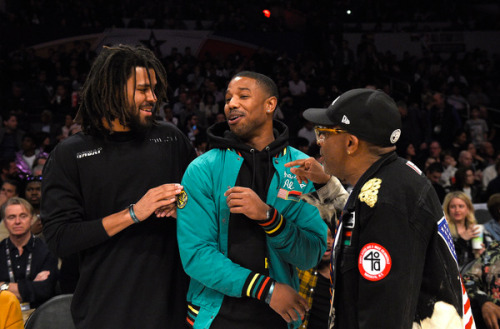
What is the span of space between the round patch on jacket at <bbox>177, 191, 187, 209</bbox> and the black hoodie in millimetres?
219

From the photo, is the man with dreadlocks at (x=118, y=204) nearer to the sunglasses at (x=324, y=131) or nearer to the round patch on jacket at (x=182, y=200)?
the round patch on jacket at (x=182, y=200)

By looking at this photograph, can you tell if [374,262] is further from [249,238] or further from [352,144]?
[249,238]

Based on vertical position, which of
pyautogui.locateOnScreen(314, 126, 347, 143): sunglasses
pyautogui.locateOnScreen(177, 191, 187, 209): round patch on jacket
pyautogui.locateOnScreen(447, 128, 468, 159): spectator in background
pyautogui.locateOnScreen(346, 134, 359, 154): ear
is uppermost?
pyautogui.locateOnScreen(314, 126, 347, 143): sunglasses

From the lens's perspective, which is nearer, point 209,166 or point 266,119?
point 209,166

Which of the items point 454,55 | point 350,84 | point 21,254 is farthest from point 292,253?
point 454,55

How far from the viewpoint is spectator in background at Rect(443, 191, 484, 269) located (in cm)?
560

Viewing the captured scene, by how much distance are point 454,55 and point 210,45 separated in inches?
293

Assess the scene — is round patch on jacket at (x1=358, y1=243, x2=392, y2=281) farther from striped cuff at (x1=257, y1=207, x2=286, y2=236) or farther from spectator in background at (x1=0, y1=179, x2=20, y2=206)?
spectator in background at (x1=0, y1=179, x2=20, y2=206)

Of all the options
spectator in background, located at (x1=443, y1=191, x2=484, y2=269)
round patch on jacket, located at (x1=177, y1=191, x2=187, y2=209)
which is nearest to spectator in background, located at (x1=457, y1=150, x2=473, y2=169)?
spectator in background, located at (x1=443, y1=191, x2=484, y2=269)

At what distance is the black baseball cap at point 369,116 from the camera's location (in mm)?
2092

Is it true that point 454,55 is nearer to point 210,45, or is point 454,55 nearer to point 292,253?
point 210,45

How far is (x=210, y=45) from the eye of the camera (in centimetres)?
1673

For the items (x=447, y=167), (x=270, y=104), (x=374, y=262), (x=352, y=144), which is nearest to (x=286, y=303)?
(x=374, y=262)

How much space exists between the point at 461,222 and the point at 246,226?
402 cm
